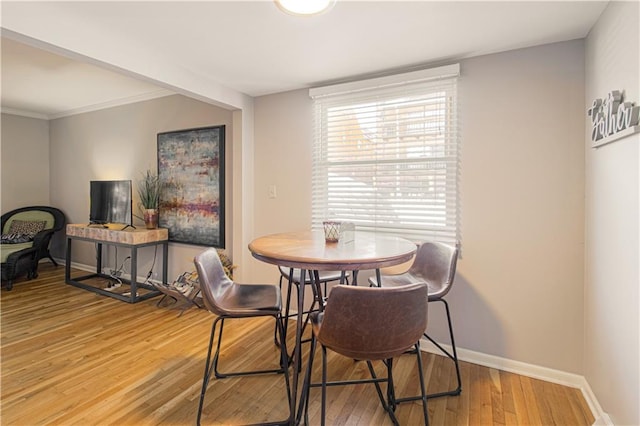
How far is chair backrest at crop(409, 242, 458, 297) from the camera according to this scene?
1.92 metres

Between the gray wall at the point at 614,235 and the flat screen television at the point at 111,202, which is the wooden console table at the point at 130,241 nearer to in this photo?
the flat screen television at the point at 111,202

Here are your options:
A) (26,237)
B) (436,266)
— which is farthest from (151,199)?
(436,266)

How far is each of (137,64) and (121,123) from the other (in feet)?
8.07

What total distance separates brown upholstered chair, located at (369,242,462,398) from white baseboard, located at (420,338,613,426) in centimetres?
24

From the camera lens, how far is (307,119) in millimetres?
2975

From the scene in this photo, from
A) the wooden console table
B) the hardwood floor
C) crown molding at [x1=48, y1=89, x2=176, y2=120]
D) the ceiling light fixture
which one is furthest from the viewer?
crown molding at [x1=48, y1=89, x2=176, y2=120]

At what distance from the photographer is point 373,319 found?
125 centimetres

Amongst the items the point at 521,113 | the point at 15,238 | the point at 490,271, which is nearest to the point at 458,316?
the point at 490,271

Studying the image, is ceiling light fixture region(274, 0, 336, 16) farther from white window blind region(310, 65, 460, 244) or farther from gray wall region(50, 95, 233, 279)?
gray wall region(50, 95, 233, 279)

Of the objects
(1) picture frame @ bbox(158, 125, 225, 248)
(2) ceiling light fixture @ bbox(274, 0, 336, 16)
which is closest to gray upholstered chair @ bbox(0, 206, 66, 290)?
(1) picture frame @ bbox(158, 125, 225, 248)

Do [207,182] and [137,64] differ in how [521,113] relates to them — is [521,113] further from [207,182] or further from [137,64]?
[207,182]

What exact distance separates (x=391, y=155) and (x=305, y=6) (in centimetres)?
138

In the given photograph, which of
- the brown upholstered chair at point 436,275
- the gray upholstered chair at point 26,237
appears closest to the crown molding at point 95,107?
the gray upholstered chair at point 26,237

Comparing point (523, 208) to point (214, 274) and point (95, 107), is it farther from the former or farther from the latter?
point (95, 107)
